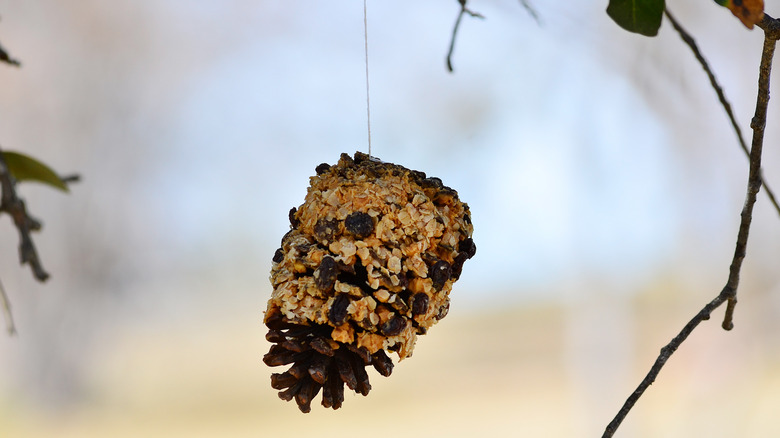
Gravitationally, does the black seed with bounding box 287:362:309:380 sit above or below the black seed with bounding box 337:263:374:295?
below

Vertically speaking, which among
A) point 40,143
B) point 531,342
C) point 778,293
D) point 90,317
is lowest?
point 90,317

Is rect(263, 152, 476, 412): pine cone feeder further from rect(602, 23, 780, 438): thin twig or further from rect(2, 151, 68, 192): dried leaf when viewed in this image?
rect(2, 151, 68, 192): dried leaf

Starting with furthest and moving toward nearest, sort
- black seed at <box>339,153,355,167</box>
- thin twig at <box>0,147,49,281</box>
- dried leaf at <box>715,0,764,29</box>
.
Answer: black seed at <box>339,153,355,167</box>
dried leaf at <box>715,0,764,29</box>
thin twig at <box>0,147,49,281</box>

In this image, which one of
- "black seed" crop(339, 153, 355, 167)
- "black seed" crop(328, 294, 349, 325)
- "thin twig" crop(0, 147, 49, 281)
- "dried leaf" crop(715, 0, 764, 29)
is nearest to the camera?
"thin twig" crop(0, 147, 49, 281)

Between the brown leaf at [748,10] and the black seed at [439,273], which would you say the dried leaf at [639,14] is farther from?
the black seed at [439,273]

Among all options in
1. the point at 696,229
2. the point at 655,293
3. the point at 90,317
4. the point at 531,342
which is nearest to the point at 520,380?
the point at 531,342

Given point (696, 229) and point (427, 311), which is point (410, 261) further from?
point (696, 229)

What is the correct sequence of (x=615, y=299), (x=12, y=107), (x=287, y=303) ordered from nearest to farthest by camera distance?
1. (x=287, y=303)
2. (x=12, y=107)
3. (x=615, y=299)

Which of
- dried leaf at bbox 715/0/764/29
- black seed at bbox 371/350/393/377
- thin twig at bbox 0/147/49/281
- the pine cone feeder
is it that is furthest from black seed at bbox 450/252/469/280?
thin twig at bbox 0/147/49/281
